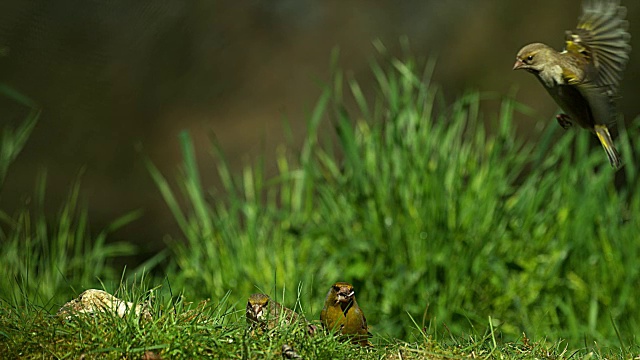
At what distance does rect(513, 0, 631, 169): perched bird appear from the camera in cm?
210

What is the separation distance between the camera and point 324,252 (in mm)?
4004

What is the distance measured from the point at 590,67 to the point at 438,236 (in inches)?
65.6

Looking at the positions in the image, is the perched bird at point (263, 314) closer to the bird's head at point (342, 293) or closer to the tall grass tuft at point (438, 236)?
the bird's head at point (342, 293)

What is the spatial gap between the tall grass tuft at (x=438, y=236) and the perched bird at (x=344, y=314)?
4.80ft

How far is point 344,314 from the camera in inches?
83.4

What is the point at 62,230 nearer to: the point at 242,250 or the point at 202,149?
the point at 242,250

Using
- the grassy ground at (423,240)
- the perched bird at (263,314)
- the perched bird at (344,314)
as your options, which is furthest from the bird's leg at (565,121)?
the grassy ground at (423,240)

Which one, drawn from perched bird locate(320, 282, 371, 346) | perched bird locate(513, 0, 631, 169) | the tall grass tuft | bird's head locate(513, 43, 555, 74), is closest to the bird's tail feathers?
perched bird locate(513, 0, 631, 169)

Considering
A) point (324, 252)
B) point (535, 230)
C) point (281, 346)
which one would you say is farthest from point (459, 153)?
point (281, 346)

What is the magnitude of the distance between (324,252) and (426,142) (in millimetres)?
675

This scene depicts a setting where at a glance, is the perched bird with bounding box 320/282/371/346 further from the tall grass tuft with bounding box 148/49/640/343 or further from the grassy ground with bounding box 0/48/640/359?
the tall grass tuft with bounding box 148/49/640/343

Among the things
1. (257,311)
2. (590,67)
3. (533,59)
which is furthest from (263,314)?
(590,67)

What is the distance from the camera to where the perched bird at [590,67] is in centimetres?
210

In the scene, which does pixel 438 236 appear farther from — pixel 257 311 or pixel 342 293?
pixel 257 311
